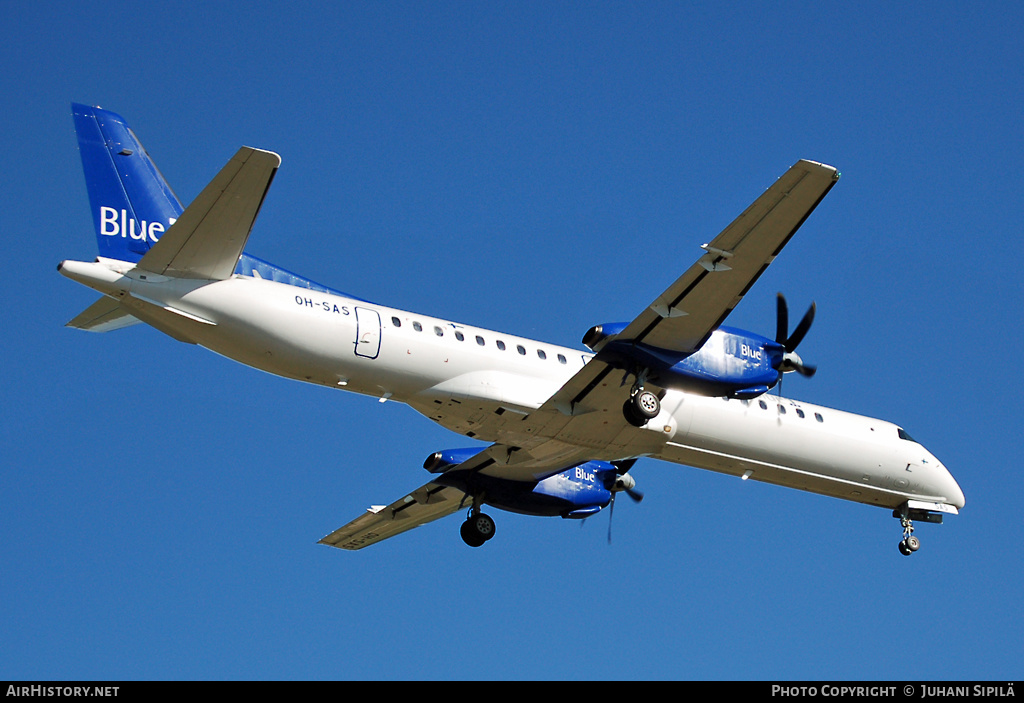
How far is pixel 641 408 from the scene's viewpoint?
68.9 ft

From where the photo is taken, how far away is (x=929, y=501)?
85.6 ft

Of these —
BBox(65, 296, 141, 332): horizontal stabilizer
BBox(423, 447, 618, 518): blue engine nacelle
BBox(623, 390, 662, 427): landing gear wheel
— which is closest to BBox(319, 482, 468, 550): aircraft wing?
BBox(423, 447, 618, 518): blue engine nacelle

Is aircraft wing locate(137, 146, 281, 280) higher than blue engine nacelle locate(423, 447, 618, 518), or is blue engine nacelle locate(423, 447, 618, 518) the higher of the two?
aircraft wing locate(137, 146, 281, 280)

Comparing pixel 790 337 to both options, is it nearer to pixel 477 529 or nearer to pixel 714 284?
pixel 714 284

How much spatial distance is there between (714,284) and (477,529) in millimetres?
8866

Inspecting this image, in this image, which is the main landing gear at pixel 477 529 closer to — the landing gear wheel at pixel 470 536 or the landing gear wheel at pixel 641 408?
the landing gear wheel at pixel 470 536

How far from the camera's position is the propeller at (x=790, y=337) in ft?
73.2

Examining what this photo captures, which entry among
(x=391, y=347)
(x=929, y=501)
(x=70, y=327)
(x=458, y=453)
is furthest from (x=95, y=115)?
(x=929, y=501)

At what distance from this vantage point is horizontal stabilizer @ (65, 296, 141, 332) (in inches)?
775

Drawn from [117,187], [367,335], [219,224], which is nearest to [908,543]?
[367,335]

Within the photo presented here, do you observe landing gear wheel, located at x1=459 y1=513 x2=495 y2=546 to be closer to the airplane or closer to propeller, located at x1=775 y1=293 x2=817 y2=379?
the airplane

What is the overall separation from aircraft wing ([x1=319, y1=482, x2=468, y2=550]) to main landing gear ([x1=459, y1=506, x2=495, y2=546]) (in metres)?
0.74
